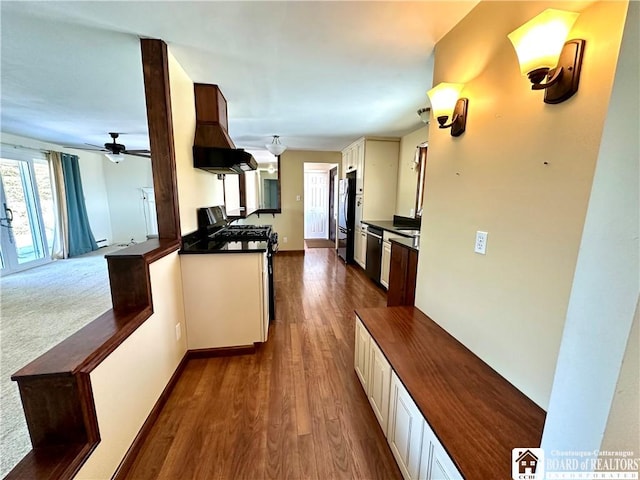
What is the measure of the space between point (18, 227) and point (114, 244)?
2.29 metres

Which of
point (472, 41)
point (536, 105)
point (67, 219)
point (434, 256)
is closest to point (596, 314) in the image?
point (536, 105)

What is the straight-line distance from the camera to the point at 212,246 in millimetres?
2254

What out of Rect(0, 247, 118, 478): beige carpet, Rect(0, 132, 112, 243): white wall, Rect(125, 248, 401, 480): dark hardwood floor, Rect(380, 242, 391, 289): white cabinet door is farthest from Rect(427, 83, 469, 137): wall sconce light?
Rect(0, 132, 112, 243): white wall

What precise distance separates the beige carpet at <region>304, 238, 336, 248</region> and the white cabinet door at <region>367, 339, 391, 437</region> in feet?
18.1

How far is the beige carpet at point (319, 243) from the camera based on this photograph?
7.15m

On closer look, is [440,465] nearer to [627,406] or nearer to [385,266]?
[627,406]

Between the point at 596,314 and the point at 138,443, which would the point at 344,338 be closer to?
the point at 138,443

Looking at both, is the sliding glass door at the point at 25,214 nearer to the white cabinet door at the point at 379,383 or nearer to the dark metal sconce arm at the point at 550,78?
the white cabinet door at the point at 379,383

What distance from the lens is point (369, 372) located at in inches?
66.2

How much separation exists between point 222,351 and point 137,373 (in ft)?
2.81

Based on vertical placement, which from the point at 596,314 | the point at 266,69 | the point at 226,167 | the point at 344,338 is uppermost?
the point at 266,69

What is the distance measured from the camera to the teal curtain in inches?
202

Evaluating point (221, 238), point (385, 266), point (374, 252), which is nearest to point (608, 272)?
point (221, 238)

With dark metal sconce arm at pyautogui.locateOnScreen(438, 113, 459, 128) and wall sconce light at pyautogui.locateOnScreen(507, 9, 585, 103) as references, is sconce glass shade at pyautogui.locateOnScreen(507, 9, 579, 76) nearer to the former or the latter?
wall sconce light at pyautogui.locateOnScreen(507, 9, 585, 103)
